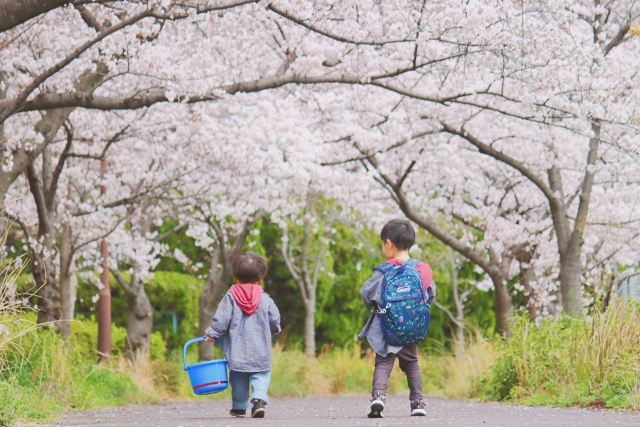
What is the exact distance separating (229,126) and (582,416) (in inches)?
275

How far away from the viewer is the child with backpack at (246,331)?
662 centimetres

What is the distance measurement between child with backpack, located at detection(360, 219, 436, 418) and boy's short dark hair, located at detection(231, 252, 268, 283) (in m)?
0.88

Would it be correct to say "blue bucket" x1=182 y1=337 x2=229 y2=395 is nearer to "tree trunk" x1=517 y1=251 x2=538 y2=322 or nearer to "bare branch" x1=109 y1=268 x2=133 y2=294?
Answer: "bare branch" x1=109 y1=268 x2=133 y2=294

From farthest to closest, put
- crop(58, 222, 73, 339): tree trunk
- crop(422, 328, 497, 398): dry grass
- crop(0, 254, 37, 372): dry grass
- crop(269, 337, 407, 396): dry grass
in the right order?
crop(269, 337, 407, 396): dry grass, crop(58, 222, 73, 339): tree trunk, crop(422, 328, 497, 398): dry grass, crop(0, 254, 37, 372): dry grass

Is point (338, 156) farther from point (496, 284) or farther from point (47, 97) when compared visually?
point (47, 97)

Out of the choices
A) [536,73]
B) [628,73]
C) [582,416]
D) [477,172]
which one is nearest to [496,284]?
[477,172]

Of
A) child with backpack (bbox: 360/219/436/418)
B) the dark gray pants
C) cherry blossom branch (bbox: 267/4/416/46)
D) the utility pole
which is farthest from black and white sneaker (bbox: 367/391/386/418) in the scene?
the utility pole

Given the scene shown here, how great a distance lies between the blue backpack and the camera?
626 cm

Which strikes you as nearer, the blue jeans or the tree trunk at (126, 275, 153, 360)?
→ the blue jeans

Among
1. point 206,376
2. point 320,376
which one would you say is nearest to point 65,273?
point 320,376

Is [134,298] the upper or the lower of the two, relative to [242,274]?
upper

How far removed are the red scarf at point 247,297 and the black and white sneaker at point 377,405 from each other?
1147 millimetres

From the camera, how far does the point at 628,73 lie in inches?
485

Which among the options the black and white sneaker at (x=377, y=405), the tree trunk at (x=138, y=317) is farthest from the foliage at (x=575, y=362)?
the tree trunk at (x=138, y=317)
